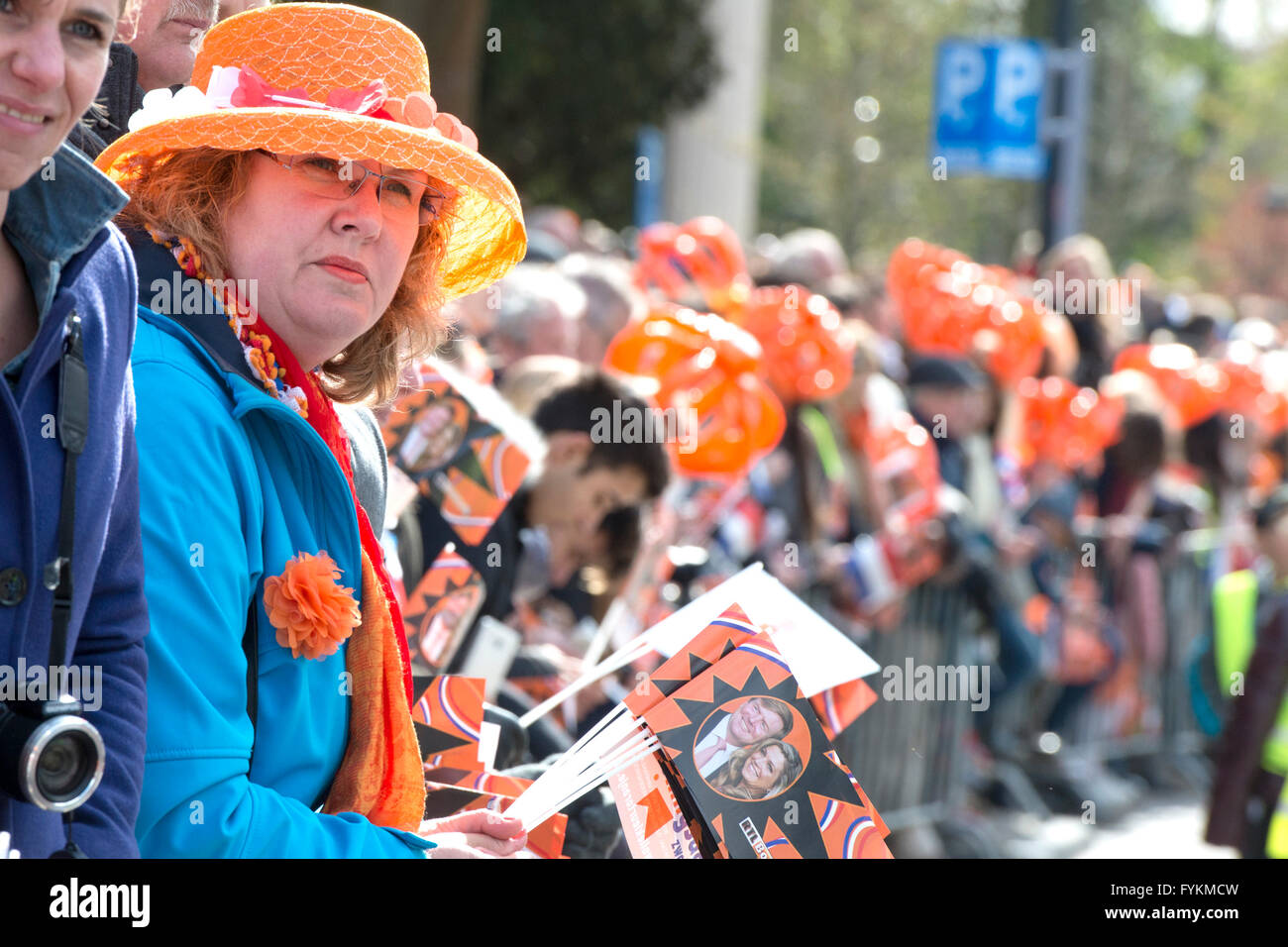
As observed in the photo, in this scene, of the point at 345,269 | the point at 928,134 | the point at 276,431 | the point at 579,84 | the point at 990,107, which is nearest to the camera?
the point at 276,431

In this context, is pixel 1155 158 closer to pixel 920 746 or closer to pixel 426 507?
pixel 920 746

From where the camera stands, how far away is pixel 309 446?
6.95 ft

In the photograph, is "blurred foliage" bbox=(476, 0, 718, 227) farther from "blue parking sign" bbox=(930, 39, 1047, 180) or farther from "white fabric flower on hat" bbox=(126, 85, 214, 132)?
"white fabric flower on hat" bbox=(126, 85, 214, 132)

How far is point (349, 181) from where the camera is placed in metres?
2.25

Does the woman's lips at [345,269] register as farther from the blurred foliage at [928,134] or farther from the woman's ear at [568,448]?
the blurred foliage at [928,134]

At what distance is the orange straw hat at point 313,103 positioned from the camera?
2.17 meters

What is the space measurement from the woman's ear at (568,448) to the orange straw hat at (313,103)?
1.85 m

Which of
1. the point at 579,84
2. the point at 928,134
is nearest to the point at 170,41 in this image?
the point at 579,84

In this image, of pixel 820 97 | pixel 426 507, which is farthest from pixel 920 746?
pixel 820 97

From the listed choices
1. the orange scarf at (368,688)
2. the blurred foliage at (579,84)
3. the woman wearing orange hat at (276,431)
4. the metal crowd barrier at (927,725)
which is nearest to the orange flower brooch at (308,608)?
the woman wearing orange hat at (276,431)

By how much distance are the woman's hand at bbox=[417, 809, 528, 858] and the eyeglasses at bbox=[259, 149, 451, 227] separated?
81 centimetres

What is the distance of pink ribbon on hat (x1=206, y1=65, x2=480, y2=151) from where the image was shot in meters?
2.24

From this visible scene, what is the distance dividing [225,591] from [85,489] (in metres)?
0.26

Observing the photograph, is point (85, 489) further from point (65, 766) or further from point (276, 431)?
point (276, 431)
